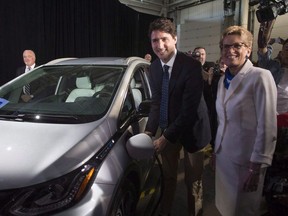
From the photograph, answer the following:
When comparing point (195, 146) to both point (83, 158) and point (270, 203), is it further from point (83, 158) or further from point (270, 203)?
A: point (83, 158)

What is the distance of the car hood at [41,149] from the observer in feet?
4.93

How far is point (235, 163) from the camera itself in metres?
1.95

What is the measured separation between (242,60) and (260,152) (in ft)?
1.89

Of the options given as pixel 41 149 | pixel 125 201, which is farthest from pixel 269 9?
pixel 41 149

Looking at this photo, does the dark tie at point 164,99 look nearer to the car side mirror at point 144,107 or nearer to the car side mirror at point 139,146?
the car side mirror at point 144,107

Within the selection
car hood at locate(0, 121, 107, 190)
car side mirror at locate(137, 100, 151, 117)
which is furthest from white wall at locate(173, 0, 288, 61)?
car hood at locate(0, 121, 107, 190)

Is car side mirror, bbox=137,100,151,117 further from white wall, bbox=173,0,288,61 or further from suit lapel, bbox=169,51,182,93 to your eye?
white wall, bbox=173,0,288,61

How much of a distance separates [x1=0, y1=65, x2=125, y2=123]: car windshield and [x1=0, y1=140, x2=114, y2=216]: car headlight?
47 cm

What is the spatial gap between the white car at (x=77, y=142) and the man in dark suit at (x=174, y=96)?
165 mm

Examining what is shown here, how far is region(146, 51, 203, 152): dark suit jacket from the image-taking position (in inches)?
87.8

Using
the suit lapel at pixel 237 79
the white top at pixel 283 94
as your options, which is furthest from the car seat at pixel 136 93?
the white top at pixel 283 94

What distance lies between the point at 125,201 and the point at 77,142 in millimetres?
645

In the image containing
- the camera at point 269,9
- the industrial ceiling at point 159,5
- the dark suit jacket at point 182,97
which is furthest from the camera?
the industrial ceiling at point 159,5

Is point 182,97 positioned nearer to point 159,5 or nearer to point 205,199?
point 205,199
